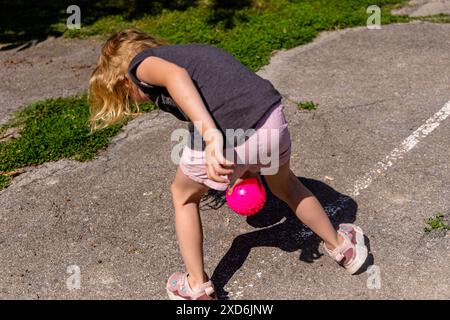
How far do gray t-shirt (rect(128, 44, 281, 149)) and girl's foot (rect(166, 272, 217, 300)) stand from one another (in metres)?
0.87

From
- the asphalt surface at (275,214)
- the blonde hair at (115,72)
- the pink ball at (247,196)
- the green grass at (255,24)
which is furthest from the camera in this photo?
the green grass at (255,24)

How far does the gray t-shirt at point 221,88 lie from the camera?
303 cm

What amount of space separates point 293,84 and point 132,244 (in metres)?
2.81

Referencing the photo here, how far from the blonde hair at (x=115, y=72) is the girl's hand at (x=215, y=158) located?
28.5 inches

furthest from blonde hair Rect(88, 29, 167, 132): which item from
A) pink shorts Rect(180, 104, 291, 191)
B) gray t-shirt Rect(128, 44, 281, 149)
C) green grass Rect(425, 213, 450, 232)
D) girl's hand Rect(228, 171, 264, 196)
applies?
green grass Rect(425, 213, 450, 232)

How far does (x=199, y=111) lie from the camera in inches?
109

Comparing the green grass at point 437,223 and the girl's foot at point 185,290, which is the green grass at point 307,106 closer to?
the green grass at point 437,223

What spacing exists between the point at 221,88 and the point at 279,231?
1.38 metres

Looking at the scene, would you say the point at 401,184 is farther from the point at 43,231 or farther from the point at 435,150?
the point at 43,231

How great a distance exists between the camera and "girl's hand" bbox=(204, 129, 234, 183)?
270 cm

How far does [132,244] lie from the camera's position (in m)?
4.09

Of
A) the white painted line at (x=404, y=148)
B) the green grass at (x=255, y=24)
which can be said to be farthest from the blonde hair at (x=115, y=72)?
the green grass at (x=255, y=24)

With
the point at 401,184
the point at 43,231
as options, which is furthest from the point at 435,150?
the point at 43,231

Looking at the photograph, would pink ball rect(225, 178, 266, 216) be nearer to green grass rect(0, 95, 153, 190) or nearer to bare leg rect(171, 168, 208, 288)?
bare leg rect(171, 168, 208, 288)
